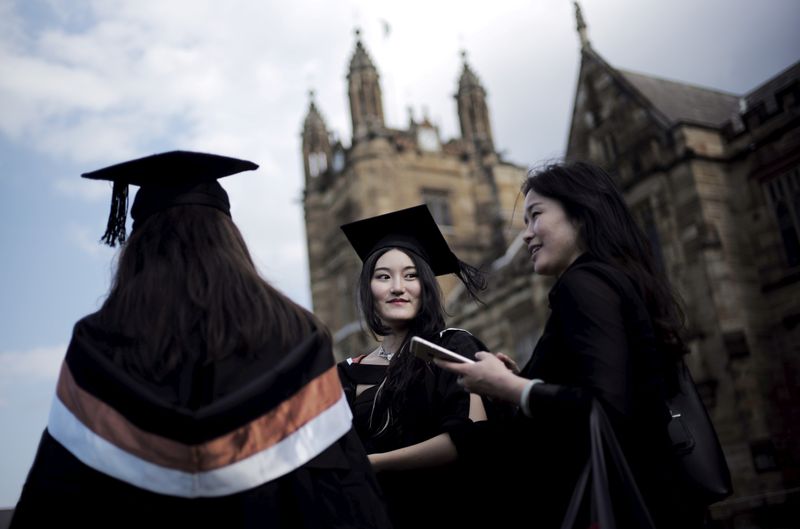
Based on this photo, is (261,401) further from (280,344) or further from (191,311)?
(191,311)

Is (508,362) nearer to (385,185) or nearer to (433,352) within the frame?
(433,352)

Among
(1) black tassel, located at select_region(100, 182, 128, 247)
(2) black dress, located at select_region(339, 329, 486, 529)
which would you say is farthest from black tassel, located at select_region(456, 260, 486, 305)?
(1) black tassel, located at select_region(100, 182, 128, 247)

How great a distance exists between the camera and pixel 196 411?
2133 millimetres

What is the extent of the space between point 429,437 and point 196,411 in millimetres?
1464

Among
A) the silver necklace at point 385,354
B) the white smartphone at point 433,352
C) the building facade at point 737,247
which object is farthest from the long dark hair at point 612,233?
the building facade at point 737,247

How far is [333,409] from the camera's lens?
2395mm

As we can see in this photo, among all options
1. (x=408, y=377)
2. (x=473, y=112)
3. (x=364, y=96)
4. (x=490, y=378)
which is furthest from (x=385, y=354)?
(x=473, y=112)

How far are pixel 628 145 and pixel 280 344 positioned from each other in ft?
52.7

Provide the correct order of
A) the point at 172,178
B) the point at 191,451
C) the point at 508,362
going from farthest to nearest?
the point at 508,362
the point at 172,178
the point at 191,451

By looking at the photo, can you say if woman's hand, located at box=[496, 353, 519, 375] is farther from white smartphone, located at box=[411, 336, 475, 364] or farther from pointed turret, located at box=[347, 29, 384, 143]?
pointed turret, located at box=[347, 29, 384, 143]

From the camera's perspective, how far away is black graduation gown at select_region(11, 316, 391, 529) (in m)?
2.11

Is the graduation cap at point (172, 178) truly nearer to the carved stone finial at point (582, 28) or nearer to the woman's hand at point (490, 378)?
Answer: the woman's hand at point (490, 378)

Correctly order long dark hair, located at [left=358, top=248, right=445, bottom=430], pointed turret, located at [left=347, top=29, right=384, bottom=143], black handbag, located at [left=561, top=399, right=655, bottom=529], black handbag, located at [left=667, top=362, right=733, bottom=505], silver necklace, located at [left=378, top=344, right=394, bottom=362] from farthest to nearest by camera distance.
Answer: pointed turret, located at [left=347, top=29, right=384, bottom=143] < silver necklace, located at [left=378, top=344, right=394, bottom=362] < long dark hair, located at [left=358, top=248, right=445, bottom=430] < black handbag, located at [left=667, top=362, right=733, bottom=505] < black handbag, located at [left=561, top=399, right=655, bottom=529]

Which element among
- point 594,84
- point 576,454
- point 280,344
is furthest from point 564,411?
point 594,84
